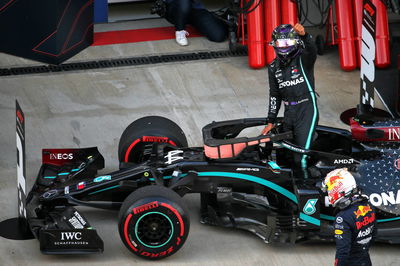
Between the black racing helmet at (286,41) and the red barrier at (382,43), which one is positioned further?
the red barrier at (382,43)

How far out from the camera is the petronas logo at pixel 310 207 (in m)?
8.36

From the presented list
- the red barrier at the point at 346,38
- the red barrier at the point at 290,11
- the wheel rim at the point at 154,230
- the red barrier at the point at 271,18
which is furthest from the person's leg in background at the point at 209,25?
the wheel rim at the point at 154,230

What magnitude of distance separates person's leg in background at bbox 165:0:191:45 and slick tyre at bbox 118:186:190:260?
200 inches

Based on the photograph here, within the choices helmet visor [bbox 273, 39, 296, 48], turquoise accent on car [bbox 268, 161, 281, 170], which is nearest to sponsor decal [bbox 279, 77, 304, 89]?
helmet visor [bbox 273, 39, 296, 48]

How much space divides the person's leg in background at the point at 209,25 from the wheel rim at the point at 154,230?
533 centimetres

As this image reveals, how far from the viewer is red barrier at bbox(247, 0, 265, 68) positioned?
Result: 12.3 meters

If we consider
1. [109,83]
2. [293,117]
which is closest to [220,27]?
[109,83]

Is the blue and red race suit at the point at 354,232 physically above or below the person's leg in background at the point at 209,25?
below

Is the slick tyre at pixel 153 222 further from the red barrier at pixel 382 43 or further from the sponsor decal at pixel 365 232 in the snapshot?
the red barrier at pixel 382 43

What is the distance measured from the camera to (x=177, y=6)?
511 inches

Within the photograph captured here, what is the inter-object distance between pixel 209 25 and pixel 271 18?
1.15 meters

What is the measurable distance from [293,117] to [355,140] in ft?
2.20

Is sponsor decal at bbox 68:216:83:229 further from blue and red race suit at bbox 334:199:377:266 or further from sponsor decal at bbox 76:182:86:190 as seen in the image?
blue and red race suit at bbox 334:199:377:266

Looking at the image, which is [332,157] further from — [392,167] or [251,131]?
[251,131]
